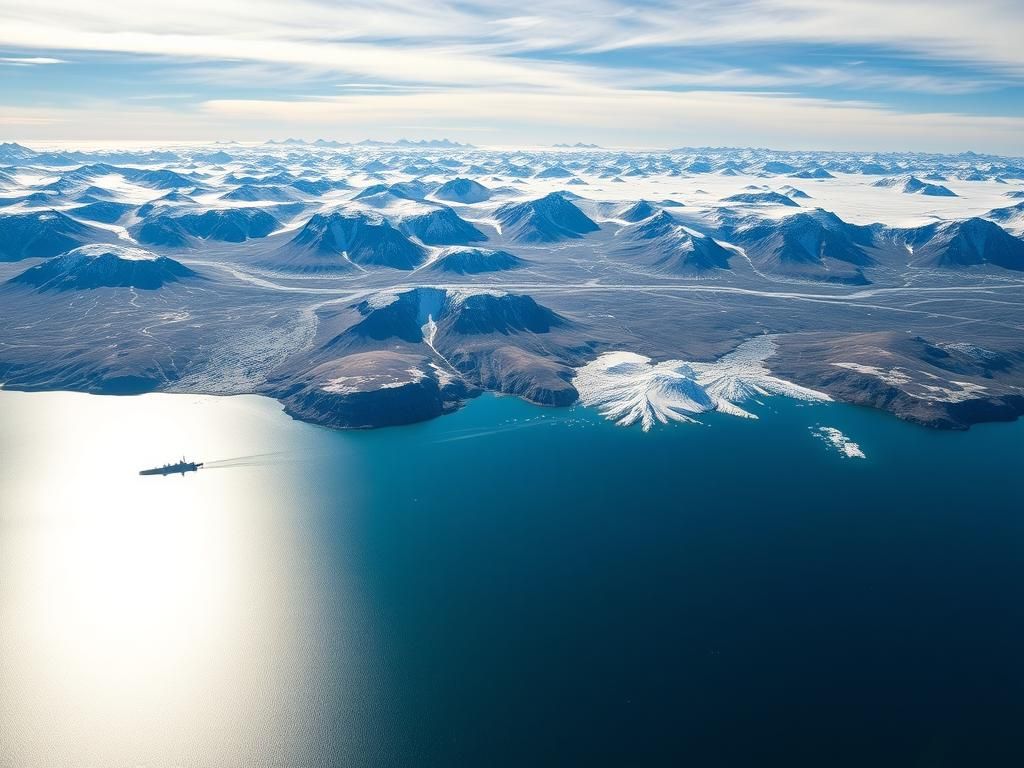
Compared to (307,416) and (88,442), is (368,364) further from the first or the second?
(88,442)

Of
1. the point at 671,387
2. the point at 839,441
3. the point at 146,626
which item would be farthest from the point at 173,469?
the point at 839,441

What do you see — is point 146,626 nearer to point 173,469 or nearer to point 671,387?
point 173,469

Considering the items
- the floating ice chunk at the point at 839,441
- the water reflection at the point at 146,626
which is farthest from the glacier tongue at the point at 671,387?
the water reflection at the point at 146,626

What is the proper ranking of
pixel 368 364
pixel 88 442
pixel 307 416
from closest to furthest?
1. pixel 88 442
2. pixel 307 416
3. pixel 368 364

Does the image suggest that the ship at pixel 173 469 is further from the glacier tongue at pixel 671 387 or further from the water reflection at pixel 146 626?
the glacier tongue at pixel 671 387

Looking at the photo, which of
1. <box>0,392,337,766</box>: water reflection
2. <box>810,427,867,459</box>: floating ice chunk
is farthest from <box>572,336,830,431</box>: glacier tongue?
<box>0,392,337,766</box>: water reflection

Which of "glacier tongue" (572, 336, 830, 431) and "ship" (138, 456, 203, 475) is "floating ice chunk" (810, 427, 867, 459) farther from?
"ship" (138, 456, 203, 475)

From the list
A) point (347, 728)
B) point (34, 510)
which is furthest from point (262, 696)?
point (34, 510)
